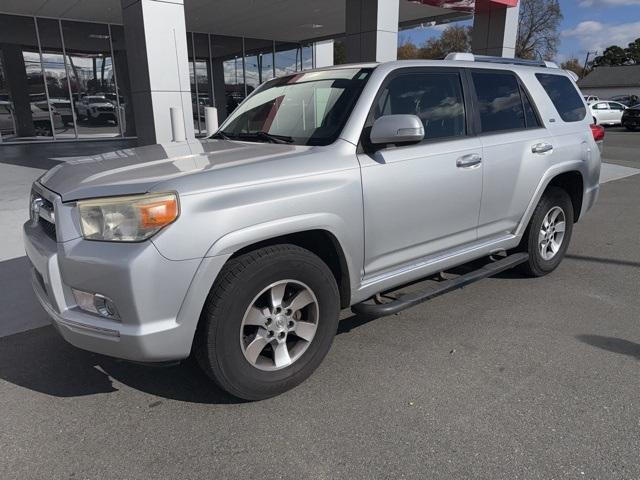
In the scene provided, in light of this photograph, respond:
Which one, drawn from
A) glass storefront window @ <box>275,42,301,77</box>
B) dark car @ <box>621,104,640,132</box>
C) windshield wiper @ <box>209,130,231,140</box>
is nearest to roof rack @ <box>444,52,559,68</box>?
windshield wiper @ <box>209,130,231,140</box>

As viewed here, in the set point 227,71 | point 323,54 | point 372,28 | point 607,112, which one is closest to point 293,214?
point 372,28

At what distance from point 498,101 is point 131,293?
328 centimetres

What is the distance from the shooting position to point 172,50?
26.5ft

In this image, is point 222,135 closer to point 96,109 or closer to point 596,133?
point 596,133

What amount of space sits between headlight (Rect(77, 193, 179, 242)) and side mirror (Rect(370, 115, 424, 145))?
1.29 meters

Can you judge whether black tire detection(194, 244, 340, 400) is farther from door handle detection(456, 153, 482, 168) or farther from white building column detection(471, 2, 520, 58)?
white building column detection(471, 2, 520, 58)

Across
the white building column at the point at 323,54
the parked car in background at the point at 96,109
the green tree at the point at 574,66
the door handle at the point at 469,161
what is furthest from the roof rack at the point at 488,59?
the green tree at the point at 574,66

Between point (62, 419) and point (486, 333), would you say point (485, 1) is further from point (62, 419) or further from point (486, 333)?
point (62, 419)

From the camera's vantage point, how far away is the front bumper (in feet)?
7.70

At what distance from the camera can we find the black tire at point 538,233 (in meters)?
4.50

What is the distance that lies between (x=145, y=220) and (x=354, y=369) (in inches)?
64.6

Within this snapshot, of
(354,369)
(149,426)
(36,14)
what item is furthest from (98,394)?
(36,14)

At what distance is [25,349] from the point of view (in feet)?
11.8

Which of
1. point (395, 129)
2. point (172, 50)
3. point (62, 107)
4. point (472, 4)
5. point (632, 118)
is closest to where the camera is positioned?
point (395, 129)
